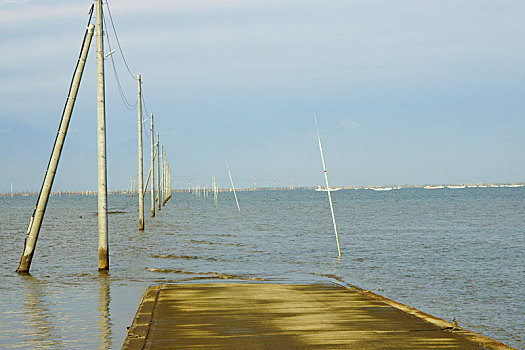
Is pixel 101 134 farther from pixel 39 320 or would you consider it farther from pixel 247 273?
pixel 39 320

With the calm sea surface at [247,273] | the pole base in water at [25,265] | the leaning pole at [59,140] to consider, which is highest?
the leaning pole at [59,140]

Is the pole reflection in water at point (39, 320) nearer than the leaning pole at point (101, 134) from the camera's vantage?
Yes

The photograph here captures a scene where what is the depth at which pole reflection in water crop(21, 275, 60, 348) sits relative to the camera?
30.5 ft

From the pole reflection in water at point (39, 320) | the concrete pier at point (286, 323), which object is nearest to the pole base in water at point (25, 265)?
the pole reflection in water at point (39, 320)

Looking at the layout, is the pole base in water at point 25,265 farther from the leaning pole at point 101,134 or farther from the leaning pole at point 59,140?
the leaning pole at point 101,134

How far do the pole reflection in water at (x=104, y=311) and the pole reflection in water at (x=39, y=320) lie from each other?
643 mm

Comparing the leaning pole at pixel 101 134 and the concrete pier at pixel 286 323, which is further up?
the leaning pole at pixel 101 134

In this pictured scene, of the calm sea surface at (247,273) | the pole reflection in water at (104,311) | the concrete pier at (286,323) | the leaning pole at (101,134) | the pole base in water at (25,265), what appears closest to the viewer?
the concrete pier at (286,323)

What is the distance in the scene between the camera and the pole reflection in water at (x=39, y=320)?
9297 millimetres

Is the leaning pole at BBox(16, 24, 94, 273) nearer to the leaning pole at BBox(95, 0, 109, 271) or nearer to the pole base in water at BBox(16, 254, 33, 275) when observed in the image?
the leaning pole at BBox(95, 0, 109, 271)

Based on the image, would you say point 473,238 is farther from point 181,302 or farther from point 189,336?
point 189,336

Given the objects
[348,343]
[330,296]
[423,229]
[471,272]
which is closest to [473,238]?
[423,229]

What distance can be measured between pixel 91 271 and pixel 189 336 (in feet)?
37.6

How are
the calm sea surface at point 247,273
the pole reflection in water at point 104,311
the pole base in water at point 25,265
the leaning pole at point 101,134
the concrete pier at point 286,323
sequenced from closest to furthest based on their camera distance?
the concrete pier at point 286,323
the pole reflection in water at point 104,311
the calm sea surface at point 247,273
the leaning pole at point 101,134
the pole base in water at point 25,265
